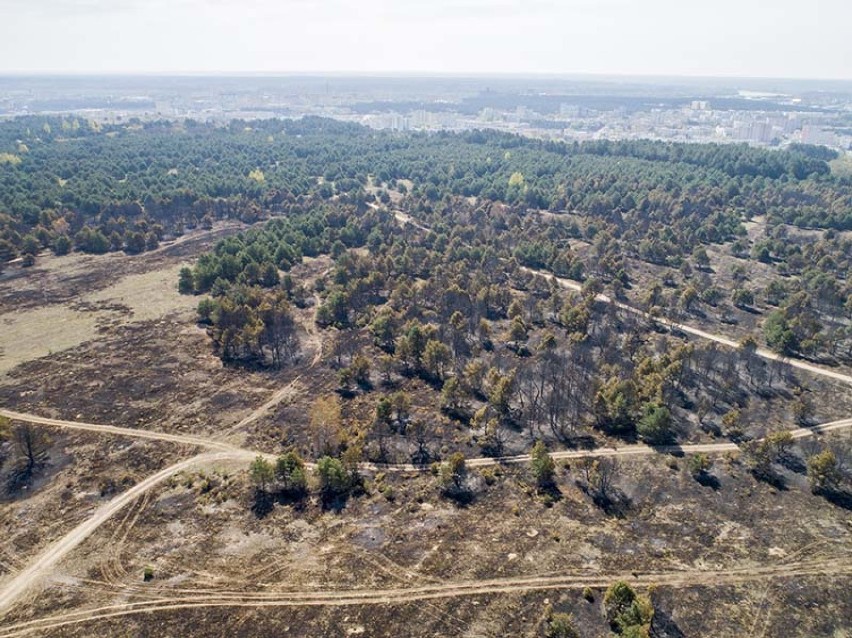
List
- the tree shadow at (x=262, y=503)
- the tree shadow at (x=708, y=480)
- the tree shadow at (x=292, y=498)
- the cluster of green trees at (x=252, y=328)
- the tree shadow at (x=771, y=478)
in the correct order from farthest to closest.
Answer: the cluster of green trees at (x=252, y=328)
the tree shadow at (x=708, y=480)
the tree shadow at (x=771, y=478)
the tree shadow at (x=292, y=498)
the tree shadow at (x=262, y=503)

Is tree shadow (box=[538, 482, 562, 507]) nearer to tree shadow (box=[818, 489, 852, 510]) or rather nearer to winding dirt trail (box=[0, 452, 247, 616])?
tree shadow (box=[818, 489, 852, 510])

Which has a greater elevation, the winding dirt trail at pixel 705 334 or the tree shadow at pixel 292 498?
the winding dirt trail at pixel 705 334

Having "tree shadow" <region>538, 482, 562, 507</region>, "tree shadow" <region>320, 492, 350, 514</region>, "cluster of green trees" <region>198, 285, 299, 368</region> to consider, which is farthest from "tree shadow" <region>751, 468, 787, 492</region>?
"cluster of green trees" <region>198, 285, 299, 368</region>

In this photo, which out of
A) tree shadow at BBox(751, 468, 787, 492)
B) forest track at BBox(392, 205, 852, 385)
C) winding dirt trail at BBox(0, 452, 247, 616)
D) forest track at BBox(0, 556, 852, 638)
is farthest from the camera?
→ forest track at BBox(392, 205, 852, 385)

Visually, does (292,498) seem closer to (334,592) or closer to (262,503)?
(262,503)

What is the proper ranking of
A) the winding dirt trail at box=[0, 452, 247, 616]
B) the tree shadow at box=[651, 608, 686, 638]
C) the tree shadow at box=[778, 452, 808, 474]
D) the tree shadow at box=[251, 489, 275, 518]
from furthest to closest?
the tree shadow at box=[778, 452, 808, 474]
the tree shadow at box=[251, 489, 275, 518]
the winding dirt trail at box=[0, 452, 247, 616]
the tree shadow at box=[651, 608, 686, 638]

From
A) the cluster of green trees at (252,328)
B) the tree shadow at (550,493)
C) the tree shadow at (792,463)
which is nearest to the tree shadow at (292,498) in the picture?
the tree shadow at (550,493)

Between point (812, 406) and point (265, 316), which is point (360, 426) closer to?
point (265, 316)

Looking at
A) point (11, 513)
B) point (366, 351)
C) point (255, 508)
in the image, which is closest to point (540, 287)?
point (366, 351)

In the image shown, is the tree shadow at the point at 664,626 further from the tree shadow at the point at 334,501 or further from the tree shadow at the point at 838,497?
the tree shadow at the point at 334,501
